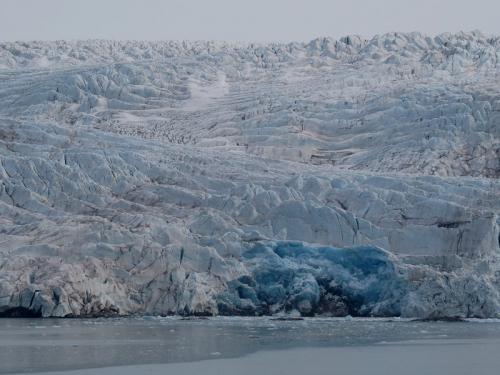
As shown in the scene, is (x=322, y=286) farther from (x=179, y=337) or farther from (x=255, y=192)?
(x=179, y=337)

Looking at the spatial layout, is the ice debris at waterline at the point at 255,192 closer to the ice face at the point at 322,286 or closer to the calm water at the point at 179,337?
the ice face at the point at 322,286

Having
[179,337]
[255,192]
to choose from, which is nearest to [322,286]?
[255,192]

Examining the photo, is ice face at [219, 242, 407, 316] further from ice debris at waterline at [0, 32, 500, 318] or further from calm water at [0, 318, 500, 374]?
calm water at [0, 318, 500, 374]

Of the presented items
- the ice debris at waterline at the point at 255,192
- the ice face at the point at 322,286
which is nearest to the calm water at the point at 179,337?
the ice face at the point at 322,286

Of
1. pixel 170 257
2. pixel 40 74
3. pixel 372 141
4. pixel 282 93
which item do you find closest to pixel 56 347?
pixel 170 257

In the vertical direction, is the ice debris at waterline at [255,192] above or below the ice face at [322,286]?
above

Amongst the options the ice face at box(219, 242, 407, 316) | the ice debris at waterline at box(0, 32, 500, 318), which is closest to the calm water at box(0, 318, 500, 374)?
the ice face at box(219, 242, 407, 316)
